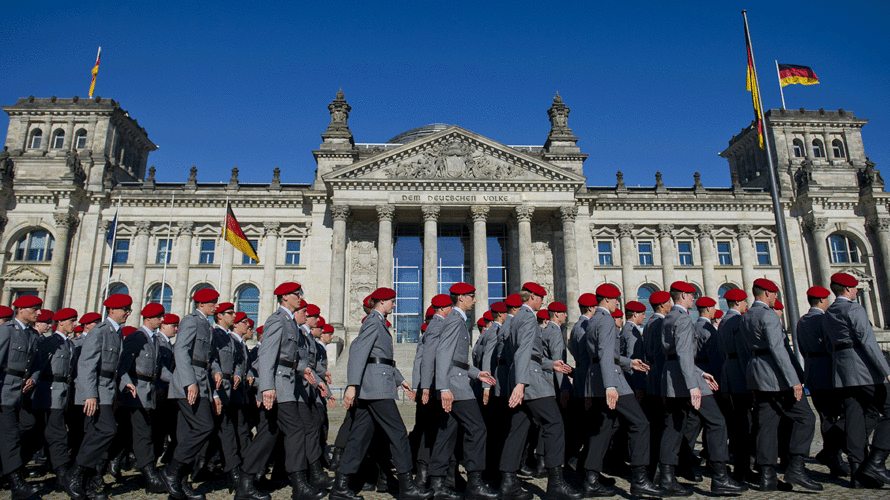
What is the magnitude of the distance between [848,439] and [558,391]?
424cm

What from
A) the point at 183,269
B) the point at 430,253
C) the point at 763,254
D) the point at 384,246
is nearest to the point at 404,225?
the point at 384,246

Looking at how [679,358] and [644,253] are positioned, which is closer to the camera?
[679,358]

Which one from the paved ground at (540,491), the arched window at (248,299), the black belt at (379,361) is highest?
the arched window at (248,299)

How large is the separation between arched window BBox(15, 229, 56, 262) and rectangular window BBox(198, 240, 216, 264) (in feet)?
31.1

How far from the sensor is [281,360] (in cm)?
780

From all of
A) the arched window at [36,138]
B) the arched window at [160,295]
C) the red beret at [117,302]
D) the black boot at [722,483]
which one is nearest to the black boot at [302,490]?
the red beret at [117,302]

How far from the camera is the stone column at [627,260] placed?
122 ft

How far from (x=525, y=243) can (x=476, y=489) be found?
27317 mm

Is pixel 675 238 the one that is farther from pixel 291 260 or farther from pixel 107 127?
pixel 107 127

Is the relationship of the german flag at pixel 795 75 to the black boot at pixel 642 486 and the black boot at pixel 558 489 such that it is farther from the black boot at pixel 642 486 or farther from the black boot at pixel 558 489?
the black boot at pixel 558 489

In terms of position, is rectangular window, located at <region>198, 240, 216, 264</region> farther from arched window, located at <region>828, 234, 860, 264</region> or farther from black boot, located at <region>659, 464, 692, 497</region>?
arched window, located at <region>828, 234, 860, 264</region>

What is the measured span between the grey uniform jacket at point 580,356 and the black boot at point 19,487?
8027mm

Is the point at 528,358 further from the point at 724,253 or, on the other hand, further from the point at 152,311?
the point at 724,253

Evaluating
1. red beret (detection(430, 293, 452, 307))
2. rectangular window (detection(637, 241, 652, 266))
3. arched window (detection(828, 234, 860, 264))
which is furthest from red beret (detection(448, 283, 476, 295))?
arched window (detection(828, 234, 860, 264))
